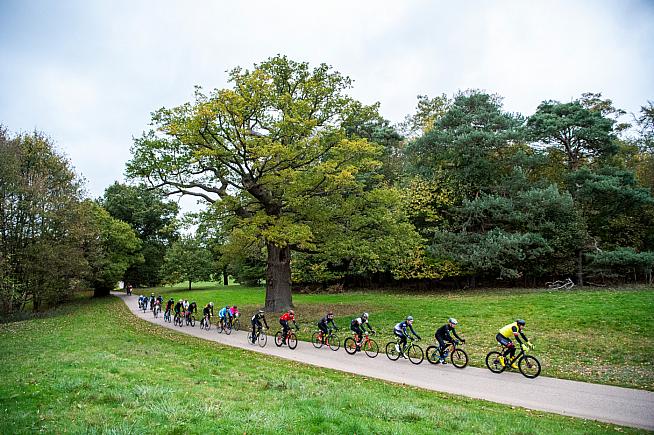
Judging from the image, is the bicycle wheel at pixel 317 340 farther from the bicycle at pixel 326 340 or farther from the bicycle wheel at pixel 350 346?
the bicycle wheel at pixel 350 346

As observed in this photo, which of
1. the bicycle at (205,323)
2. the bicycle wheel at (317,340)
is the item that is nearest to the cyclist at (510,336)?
the bicycle wheel at (317,340)

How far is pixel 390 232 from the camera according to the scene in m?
24.9

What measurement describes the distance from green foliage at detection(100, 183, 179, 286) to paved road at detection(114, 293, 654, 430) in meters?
46.7

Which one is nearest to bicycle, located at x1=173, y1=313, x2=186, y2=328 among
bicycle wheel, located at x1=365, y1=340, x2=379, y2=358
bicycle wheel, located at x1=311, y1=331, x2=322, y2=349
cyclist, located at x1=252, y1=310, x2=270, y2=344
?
cyclist, located at x1=252, y1=310, x2=270, y2=344

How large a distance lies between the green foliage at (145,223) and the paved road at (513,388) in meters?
46.7

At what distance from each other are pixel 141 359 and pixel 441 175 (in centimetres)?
2947

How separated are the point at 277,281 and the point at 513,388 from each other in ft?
52.7

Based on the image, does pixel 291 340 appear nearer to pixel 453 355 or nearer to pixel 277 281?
pixel 453 355

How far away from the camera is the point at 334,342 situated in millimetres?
17172

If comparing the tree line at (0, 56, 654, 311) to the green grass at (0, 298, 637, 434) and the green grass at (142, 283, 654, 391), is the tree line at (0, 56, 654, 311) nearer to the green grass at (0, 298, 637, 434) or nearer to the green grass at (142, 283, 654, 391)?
the green grass at (142, 283, 654, 391)

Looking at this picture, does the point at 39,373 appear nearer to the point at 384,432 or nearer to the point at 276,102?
the point at 384,432

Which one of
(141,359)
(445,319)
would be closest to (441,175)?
(445,319)

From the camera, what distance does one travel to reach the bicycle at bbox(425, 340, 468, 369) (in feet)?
43.5

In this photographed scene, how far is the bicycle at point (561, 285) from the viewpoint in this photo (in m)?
30.9
